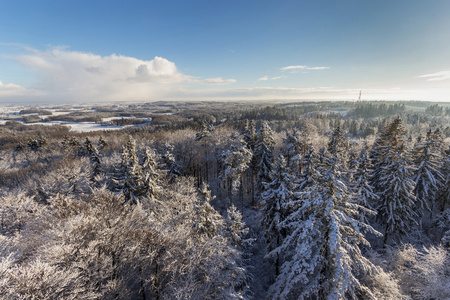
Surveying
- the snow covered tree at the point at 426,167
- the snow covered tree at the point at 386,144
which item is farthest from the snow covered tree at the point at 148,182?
the snow covered tree at the point at 426,167

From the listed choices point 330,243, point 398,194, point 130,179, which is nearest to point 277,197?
point 330,243

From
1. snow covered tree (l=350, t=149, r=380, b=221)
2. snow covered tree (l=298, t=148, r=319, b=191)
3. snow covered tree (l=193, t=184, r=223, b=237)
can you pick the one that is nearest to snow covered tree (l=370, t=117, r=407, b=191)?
snow covered tree (l=350, t=149, r=380, b=221)

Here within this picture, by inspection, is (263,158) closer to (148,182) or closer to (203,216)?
(203,216)

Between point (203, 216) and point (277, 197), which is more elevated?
→ point (277, 197)

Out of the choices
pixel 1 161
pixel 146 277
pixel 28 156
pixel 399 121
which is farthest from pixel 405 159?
pixel 1 161

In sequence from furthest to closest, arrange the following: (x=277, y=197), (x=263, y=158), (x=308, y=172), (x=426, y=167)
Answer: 1. (x=263, y=158)
2. (x=426, y=167)
3. (x=308, y=172)
4. (x=277, y=197)

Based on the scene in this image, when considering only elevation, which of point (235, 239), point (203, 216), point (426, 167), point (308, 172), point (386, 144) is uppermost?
point (386, 144)

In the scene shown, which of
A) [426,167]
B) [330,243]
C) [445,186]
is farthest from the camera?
[445,186]

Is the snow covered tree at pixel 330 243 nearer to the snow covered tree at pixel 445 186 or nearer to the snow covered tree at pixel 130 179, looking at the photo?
the snow covered tree at pixel 130 179
